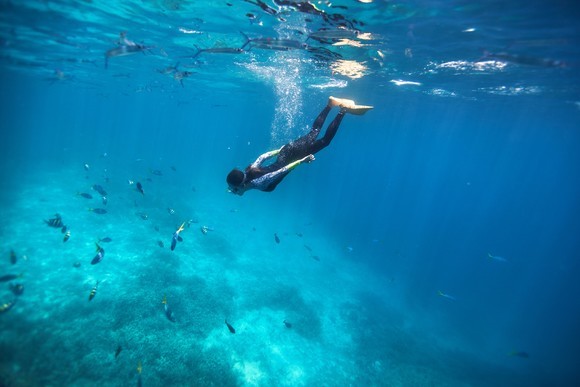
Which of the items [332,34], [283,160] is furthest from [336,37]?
[283,160]

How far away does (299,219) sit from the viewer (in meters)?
46.5

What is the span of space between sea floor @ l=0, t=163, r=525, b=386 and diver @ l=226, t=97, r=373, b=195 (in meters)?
6.26

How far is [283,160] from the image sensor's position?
6.92 metres

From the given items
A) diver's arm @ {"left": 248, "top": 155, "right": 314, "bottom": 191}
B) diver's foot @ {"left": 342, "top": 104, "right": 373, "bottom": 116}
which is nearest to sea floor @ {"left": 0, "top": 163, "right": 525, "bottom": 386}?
diver's arm @ {"left": 248, "top": 155, "right": 314, "bottom": 191}

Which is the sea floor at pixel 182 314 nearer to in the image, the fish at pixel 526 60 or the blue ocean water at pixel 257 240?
the blue ocean water at pixel 257 240

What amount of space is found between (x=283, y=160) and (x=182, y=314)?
989 cm

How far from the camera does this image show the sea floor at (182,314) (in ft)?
31.7

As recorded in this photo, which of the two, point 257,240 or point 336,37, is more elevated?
point 336,37

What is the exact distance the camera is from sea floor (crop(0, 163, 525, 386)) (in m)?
9.65

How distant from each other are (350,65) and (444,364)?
67.3 ft

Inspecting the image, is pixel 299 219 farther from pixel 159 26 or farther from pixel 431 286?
pixel 159 26

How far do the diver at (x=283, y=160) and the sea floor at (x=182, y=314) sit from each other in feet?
20.5

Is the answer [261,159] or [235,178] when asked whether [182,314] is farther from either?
[235,178]

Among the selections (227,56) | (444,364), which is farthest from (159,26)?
(444,364)
